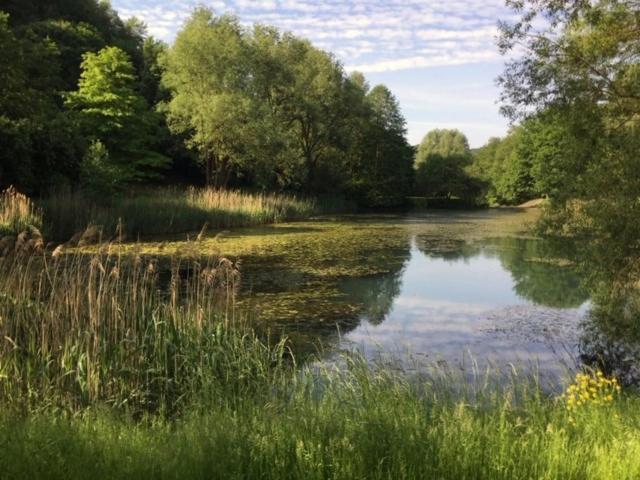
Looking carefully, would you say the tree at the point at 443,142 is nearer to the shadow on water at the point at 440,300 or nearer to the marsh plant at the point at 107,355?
the shadow on water at the point at 440,300

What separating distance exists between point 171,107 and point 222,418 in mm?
25822

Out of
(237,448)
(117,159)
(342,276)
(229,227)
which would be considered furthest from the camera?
(117,159)

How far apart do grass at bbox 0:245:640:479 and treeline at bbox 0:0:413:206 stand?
9.93 meters

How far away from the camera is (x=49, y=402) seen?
4043 mm

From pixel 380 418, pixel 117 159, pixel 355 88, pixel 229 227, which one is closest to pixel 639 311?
pixel 380 418

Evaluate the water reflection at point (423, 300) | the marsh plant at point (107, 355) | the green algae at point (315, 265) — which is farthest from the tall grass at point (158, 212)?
the marsh plant at point (107, 355)

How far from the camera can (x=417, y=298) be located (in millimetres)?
10211

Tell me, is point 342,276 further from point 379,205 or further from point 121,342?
point 379,205

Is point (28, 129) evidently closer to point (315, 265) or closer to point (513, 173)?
point (315, 265)

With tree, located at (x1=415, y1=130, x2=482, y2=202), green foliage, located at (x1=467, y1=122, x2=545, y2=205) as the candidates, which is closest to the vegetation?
green foliage, located at (x1=467, y1=122, x2=545, y2=205)

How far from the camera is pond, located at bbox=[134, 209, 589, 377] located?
6785mm

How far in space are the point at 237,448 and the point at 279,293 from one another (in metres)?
6.53

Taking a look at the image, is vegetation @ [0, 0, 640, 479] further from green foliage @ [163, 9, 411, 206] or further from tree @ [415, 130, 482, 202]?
tree @ [415, 130, 482, 202]

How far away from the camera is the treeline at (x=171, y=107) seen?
55.1ft
